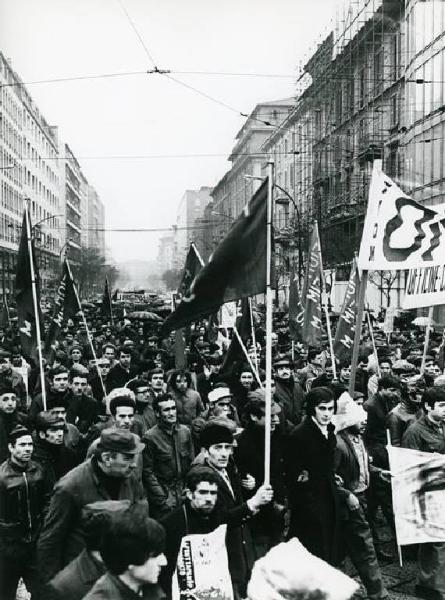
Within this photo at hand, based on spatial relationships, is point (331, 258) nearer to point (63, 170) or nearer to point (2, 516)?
point (2, 516)

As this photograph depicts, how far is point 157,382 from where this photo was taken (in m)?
8.91

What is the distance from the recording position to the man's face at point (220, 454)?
483 cm

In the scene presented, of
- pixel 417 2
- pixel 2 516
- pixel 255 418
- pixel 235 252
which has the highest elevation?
Answer: pixel 417 2

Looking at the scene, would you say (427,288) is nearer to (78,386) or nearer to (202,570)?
(78,386)

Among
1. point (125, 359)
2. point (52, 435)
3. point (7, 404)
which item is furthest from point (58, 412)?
point (125, 359)

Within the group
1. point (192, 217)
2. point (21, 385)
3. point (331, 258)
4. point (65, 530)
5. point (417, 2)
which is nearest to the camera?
point (65, 530)

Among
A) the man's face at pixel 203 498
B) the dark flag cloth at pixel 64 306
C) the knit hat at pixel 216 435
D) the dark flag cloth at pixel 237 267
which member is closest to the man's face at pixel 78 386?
the dark flag cloth at pixel 64 306

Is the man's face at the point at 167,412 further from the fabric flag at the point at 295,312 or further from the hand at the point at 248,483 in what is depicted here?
the fabric flag at the point at 295,312

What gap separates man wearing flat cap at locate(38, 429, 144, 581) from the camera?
4195mm

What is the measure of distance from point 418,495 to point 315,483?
0.93m

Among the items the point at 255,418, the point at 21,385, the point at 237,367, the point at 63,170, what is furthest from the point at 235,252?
the point at 63,170

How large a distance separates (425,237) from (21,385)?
6.14m

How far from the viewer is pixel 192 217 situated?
18425 cm

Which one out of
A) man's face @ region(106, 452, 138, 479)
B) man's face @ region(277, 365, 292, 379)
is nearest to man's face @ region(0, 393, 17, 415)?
man's face @ region(277, 365, 292, 379)
